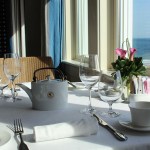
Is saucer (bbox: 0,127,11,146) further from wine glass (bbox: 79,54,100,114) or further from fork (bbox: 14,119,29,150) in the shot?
wine glass (bbox: 79,54,100,114)

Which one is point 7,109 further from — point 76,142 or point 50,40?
point 50,40

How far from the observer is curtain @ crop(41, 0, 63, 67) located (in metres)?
3.52

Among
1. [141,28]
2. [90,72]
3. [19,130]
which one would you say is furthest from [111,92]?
[141,28]

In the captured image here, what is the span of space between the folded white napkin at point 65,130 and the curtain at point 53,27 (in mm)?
2653

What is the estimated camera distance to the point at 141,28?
2.40 meters

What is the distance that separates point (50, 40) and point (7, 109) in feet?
7.69

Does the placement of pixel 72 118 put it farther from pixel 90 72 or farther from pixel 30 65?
pixel 30 65

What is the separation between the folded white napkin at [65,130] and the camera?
2.93ft

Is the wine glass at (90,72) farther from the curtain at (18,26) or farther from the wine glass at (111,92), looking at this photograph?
the curtain at (18,26)

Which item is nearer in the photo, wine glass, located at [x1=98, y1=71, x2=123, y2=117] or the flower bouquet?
wine glass, located at [x1=98, y1=71, x2=123, y2=117]

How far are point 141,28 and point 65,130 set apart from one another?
5.42ft

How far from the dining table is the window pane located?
32.1 inches

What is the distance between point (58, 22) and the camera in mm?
3525

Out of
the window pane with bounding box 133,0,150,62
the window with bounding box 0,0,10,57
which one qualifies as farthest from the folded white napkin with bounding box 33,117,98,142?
the window with bounding box 0,0,10,57
